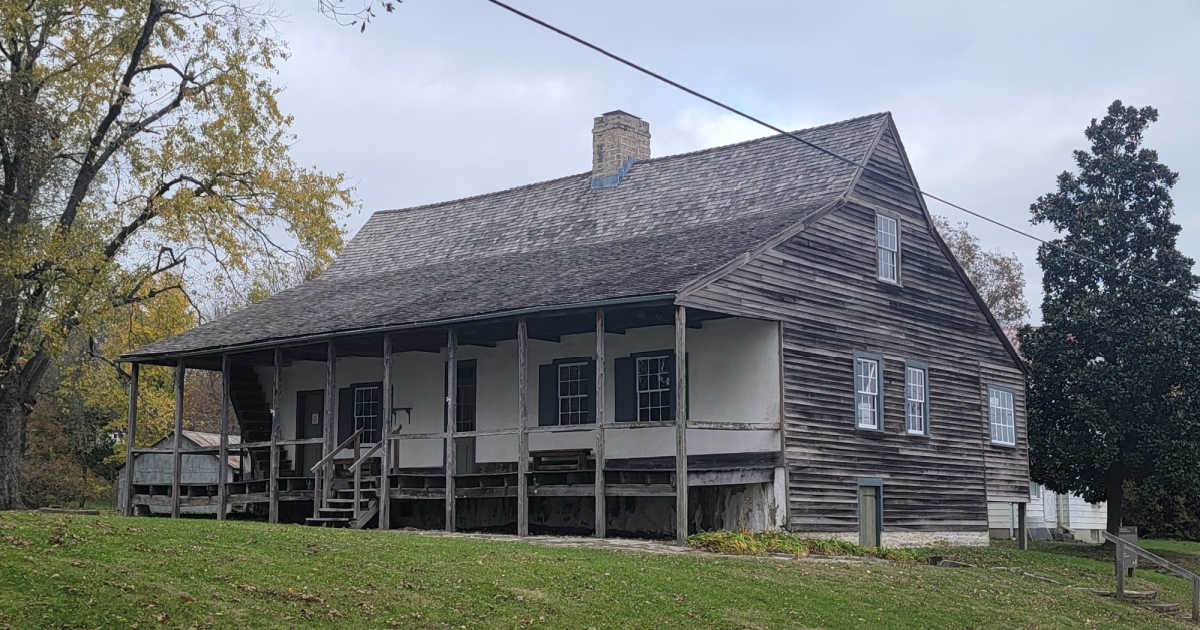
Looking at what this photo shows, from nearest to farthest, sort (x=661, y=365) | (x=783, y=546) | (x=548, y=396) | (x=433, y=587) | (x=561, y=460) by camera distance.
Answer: (x=433, y=587) → (x=783, y=546) → (x=561, y=460) → (x=661, y=365) → (x=548, y=396)

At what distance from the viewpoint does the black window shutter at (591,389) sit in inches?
932

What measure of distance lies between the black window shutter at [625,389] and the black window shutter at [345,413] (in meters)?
7.29

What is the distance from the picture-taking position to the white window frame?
27391 mm

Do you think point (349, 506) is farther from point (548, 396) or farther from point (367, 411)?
point (367, 411)

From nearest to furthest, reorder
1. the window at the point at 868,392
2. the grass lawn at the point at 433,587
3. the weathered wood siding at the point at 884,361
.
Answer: the grass lawn at the point at 433,587, the weathered wood siding at the point at 884,361, the window at the point at 868,392

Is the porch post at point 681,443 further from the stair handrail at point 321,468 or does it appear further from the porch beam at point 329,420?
the porch beam at point 329,420

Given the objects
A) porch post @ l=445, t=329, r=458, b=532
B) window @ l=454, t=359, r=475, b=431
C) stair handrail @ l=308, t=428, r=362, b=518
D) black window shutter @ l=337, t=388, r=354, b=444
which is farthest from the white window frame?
porch post @ l=445, t=329, r=458, b=532

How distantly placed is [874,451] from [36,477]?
26.8m

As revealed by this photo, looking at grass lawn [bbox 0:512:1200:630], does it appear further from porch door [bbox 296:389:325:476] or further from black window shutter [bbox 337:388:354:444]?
porch door [bbox 296:389:325:476]

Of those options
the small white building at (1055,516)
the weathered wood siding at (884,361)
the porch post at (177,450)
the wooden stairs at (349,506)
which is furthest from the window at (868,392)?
the small white building at (1055,516)

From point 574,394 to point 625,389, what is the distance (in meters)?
1.34

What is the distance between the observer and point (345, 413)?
92.0 feet

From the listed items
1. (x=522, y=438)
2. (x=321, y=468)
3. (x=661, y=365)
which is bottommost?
(x=321, y=468)

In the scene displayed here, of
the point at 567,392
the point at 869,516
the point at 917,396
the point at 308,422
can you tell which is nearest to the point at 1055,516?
the point at 917,396
